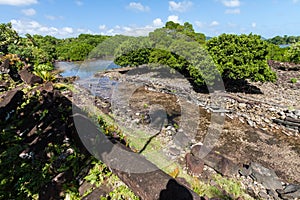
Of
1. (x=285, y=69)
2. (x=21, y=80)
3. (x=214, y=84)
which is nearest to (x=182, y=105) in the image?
(x=214, y=84)

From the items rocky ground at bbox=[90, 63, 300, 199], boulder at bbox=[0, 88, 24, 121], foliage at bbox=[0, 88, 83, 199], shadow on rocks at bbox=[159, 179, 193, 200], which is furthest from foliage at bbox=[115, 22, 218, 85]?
shadow on rocks at bbox=[159, 179, 193, 200]

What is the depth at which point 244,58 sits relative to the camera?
29.8ft

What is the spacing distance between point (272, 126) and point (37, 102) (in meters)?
8.75

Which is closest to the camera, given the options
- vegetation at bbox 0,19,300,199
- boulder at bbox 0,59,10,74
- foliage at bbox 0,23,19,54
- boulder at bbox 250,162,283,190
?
vegetation at bbox 0,19,300,199

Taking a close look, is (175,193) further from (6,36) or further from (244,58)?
(6,36)

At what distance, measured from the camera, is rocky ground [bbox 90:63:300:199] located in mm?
4344

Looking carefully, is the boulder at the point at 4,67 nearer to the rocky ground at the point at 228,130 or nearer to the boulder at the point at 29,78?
the boulder at the point at 29,78

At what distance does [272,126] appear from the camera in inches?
274

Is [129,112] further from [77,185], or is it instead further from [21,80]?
[21,80]

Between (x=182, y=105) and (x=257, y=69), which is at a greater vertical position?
(x=257, y=69)

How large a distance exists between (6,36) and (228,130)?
22.7 meters

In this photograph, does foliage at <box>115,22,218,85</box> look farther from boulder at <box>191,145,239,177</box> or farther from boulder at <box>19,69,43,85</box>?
boulder at <box>19,69,43,85</box>

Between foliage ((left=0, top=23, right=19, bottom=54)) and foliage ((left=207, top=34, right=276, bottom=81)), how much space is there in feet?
62.3

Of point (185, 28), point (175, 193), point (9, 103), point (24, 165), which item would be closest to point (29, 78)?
point (9, 103)
